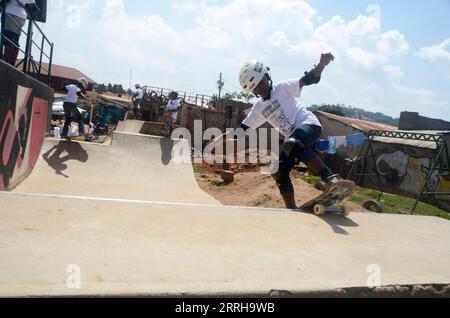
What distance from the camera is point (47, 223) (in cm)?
265

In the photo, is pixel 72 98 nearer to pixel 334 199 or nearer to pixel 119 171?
pixel 119 171

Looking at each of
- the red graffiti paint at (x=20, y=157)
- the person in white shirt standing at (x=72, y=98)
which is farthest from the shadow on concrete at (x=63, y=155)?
the red graffiti paint at (x=20, y=157)

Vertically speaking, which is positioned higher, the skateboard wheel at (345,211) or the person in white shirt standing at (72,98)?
the person in white shirt standing at (72,98)

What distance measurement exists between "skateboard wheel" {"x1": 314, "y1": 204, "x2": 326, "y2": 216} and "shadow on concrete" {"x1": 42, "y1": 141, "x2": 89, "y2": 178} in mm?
5538

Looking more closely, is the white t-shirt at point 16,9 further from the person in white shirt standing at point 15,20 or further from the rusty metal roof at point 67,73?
the rusty metal roof at point 67,73

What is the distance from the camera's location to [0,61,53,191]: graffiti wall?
4.59m

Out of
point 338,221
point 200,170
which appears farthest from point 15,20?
point 200,170

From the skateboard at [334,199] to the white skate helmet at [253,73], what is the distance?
1.65 m

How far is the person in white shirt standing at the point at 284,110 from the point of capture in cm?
435

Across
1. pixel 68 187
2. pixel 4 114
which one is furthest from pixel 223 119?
pixel 4 114

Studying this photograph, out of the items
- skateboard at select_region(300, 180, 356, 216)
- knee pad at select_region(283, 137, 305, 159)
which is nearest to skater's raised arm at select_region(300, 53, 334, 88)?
knee pad at select_region(283, 137, 305, 159)

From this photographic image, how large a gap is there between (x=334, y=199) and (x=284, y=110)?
134 centimetres
